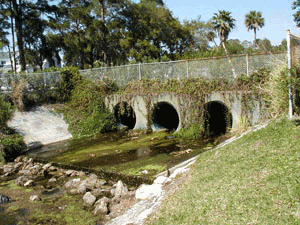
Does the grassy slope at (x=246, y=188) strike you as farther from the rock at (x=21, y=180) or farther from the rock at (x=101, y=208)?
the rock at (x=21, y=180)

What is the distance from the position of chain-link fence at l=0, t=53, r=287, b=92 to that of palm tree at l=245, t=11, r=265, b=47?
121ft

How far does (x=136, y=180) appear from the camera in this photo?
32.2 feet

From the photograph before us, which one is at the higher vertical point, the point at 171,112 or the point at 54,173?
the point at 171,112

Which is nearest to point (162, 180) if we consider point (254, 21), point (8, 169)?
point (8, 169)

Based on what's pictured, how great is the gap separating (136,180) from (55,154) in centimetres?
638

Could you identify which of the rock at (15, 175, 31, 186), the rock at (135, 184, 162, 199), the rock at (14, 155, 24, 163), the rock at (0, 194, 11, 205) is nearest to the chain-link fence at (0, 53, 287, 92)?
the rock at (135, 184, 162, 199)

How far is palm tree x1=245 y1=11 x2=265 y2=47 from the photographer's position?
51.1 m

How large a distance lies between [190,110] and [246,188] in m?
9.86

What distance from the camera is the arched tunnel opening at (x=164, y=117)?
58.3 feet

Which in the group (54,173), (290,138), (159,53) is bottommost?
(54,173)

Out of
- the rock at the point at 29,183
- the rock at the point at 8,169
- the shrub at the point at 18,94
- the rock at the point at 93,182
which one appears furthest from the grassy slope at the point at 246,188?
the shrub at the point at 18,94

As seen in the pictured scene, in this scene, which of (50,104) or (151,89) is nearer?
(151,89)

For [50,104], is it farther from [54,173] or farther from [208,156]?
[208,156]

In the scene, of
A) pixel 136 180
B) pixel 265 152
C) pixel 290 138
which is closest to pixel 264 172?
pixel 265 152
